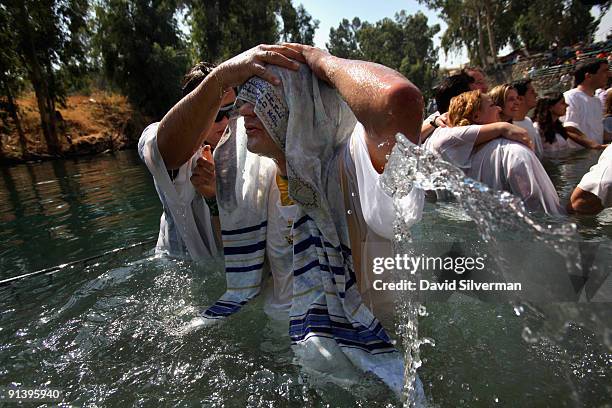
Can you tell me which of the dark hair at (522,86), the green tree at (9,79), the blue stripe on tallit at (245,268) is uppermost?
the green tree at (9,79)

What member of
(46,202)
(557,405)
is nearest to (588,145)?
(557,405)

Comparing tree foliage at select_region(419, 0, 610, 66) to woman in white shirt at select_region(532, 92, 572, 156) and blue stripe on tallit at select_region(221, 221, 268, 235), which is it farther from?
blue stripe on tallit at select_region(221, 221, 268, 235)

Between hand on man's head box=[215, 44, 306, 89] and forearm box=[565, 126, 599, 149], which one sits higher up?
hand on man's head box=[215, 44, 306, 89]

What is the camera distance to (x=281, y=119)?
1.51m

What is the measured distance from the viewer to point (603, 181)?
221 centimetres

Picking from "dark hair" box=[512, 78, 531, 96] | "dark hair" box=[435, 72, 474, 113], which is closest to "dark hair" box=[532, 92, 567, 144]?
"dark hair" box=[512, 78, 531, 96]

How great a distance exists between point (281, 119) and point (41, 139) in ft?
86.1

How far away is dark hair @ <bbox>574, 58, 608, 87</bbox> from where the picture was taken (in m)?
5.78

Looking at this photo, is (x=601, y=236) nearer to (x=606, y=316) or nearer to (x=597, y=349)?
(x=606, y=316)

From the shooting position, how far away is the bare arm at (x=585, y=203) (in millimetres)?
2312

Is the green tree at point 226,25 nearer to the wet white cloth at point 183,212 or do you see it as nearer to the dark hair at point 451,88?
the dark hair at point 451,88

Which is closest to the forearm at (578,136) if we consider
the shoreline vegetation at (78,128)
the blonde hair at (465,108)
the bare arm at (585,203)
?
the blonde hair at (465,108)

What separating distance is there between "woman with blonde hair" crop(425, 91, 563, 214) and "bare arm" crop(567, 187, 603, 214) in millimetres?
315

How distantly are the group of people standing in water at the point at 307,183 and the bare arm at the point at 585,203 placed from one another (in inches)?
0.4
